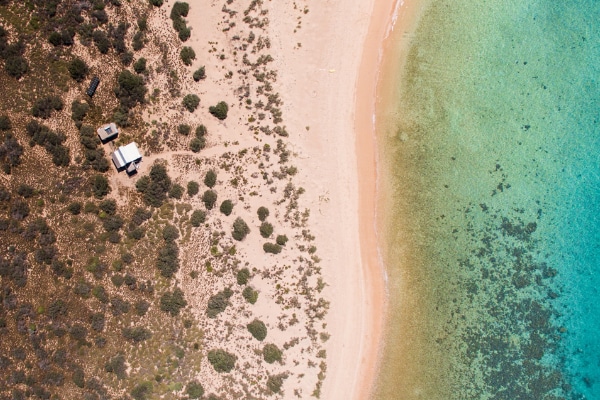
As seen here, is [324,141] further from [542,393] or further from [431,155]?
[542,393]

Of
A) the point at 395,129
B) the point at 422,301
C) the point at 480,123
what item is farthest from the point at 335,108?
the point at 422,301

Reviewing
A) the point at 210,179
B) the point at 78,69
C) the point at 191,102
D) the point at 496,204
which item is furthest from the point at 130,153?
the point at 496,204

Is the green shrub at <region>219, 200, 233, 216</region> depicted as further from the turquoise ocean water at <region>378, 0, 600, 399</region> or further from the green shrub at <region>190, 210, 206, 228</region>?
the turquoise ocean water at <region>378, 0, 600, 399</region>

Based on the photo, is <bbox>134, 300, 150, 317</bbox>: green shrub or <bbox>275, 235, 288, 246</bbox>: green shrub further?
<bbox>275, 235, 288, 246</bbox>: green shrub

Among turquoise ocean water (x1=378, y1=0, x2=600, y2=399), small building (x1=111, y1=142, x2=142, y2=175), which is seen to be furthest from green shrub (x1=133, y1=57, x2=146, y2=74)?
turquoise ocean water (x1=378, y1=0, x2=600, y2=399)

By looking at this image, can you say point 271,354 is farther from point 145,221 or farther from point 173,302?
point 145,221

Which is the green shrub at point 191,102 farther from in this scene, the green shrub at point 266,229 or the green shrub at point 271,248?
the green shrub at point 271,248
